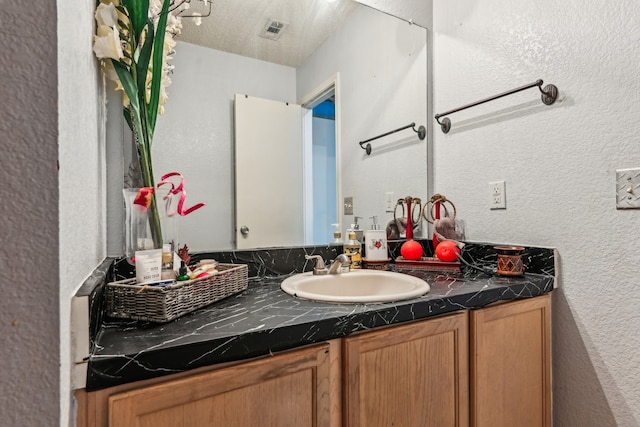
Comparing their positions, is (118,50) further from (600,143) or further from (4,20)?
(600,143)

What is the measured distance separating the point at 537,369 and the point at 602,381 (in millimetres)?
173

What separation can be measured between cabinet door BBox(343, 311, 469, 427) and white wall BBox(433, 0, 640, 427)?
0.46 meters

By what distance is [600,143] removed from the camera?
1.00 m

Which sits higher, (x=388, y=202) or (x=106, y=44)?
(x=106, y=44)

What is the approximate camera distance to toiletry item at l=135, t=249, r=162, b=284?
717mm

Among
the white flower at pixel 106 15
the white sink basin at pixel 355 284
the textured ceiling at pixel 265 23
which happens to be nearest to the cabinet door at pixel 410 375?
the white sink basin at pixel 355 284

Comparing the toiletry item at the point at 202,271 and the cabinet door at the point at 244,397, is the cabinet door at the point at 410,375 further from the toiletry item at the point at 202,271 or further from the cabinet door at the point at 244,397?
the toiletry item at the point at 202,271

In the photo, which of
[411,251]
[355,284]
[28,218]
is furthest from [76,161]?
[411,251]

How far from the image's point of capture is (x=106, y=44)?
74 centimetres

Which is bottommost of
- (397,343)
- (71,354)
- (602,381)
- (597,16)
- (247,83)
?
(602,381)

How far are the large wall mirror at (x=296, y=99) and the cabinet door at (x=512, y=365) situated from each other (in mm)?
659

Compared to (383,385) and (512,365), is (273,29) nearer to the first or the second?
(383,385)

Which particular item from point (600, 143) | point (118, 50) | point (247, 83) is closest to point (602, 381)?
point (600, 143)

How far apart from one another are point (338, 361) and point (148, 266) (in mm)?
460
